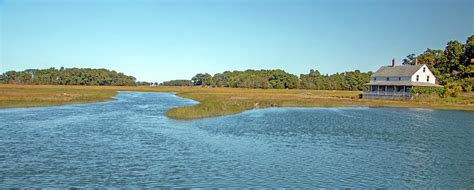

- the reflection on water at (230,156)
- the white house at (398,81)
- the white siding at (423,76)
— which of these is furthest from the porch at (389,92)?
the reflection on water at (230,156)

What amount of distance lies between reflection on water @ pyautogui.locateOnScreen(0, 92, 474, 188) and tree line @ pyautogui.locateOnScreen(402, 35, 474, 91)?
210 feet

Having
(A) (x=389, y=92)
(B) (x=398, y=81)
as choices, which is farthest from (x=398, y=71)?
(A) (x=389, y=92)

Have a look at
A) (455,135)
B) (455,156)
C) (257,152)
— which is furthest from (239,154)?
(455,135)

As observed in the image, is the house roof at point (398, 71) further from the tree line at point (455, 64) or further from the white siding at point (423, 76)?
the tree line at point (455, 64)

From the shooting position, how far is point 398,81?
85.2 metres

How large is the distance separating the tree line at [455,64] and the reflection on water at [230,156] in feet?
210

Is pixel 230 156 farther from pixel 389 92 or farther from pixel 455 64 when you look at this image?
pixel 455 64

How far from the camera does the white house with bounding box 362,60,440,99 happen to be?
82.6 meters

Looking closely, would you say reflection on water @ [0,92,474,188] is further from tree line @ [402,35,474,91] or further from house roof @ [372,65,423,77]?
tree line @ [402,35,474,91]

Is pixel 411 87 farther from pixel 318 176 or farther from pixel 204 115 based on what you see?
pixel 318 176

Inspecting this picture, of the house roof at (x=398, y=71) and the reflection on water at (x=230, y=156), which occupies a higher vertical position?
the house roof at (x=398, y=71)

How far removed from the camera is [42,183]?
17000 mm

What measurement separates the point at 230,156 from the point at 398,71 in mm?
71691

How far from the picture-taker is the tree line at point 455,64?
93500mm
